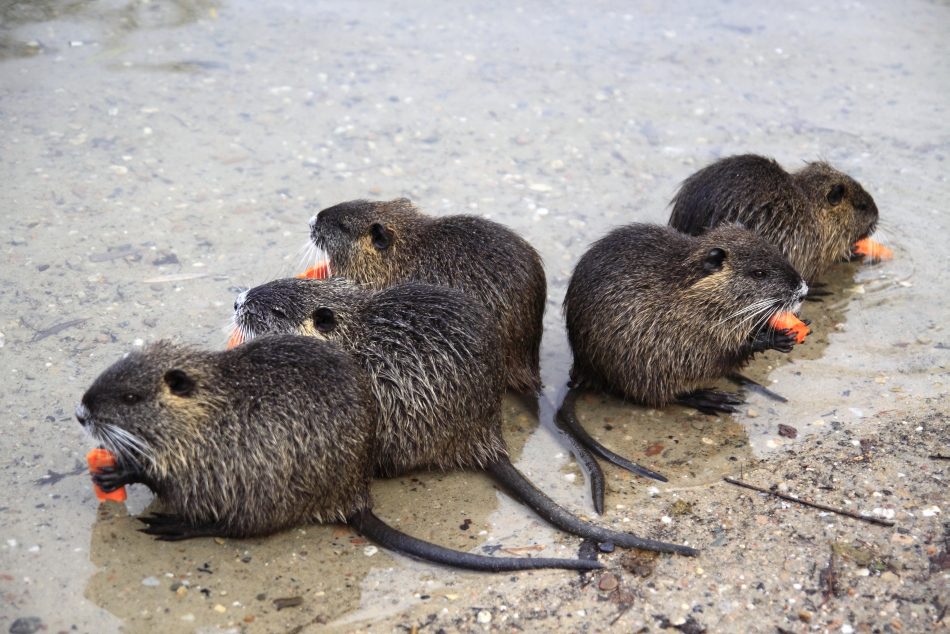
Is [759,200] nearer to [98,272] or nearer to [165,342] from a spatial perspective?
[165,342]

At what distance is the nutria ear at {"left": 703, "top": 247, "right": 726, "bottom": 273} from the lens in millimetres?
3836

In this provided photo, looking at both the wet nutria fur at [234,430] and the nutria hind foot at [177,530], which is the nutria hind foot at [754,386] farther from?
the nutria hind foot at [177,530]

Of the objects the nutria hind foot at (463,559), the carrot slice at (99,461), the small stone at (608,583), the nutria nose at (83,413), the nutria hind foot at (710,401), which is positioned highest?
the nutria nose at (83,413)

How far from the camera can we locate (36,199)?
488cm

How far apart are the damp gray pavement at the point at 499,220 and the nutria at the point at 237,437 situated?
11cm

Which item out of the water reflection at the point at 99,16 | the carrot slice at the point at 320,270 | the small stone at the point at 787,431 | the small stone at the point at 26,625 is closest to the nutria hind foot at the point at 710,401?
the small stone at the point at 787,431

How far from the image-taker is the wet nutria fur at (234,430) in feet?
9.89

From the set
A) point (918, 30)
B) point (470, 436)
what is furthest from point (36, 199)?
point (918, 30)

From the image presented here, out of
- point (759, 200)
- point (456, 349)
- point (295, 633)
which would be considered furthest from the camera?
point (759, 200)

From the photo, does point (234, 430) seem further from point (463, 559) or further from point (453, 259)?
point (453, 259)

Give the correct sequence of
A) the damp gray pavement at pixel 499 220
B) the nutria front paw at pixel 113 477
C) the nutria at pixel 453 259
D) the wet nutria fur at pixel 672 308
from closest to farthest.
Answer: the damp gray pavement at pixel 499 220 → the nutria front paw at pixel 113 477 → the nutria at pixel 453 259 → the wet nutria fur at pixel 672 308

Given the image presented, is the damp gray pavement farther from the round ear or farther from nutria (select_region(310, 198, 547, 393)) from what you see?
the round ear

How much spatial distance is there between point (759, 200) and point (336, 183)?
2.36 meters

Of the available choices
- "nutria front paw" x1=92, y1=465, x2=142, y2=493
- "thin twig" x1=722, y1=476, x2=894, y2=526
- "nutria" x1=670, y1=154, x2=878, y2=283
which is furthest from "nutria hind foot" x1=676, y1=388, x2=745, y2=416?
"nutria front paw" x1=92, y1=465, x2=142, y2=493
